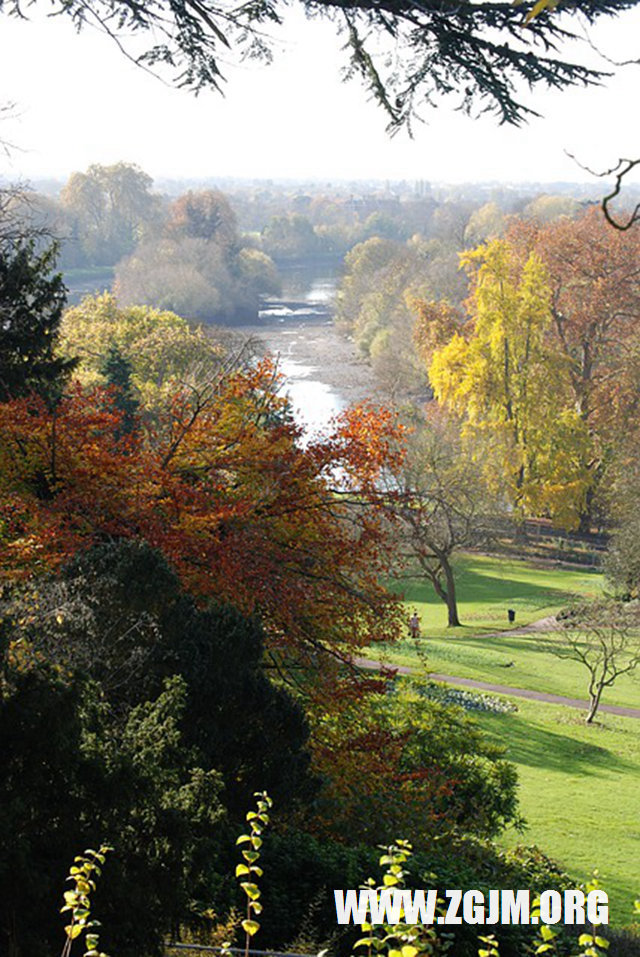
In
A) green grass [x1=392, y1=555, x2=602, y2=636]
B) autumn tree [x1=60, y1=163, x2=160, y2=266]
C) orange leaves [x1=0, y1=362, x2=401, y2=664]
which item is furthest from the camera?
autumn tree [x1=60, y1=163, x2=160, y2=266]

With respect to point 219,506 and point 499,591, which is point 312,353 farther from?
point 219,506

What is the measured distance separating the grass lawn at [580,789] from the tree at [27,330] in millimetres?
9536

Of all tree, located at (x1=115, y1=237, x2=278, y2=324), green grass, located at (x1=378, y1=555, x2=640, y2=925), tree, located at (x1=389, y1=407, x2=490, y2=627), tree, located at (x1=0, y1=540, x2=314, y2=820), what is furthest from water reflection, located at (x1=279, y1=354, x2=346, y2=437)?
tree, located at (x1=0, y1=540, x2=314, y2=820)

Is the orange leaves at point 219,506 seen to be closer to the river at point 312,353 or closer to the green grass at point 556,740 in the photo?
the green grass at point 556,740

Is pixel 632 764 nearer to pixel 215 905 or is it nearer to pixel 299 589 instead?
pixel 299 589

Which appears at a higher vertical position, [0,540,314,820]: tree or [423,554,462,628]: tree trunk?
[0,540,314,820]: tree

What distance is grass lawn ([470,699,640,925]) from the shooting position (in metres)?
12.9

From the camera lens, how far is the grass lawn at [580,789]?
12.9 metres

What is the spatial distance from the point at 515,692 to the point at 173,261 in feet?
214

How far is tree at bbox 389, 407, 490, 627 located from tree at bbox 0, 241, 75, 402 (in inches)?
389

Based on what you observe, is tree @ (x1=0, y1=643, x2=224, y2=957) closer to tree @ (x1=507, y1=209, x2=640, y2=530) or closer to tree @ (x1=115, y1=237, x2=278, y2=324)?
tree @ (x1=507, y1=209, x2=640, y2=530)

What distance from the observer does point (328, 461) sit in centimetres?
1269

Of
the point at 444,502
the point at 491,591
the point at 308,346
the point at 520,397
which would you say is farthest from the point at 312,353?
the point at 444,502

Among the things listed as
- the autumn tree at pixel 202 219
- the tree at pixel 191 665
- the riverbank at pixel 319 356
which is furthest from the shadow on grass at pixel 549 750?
the autumn tree at pixel 202 219
